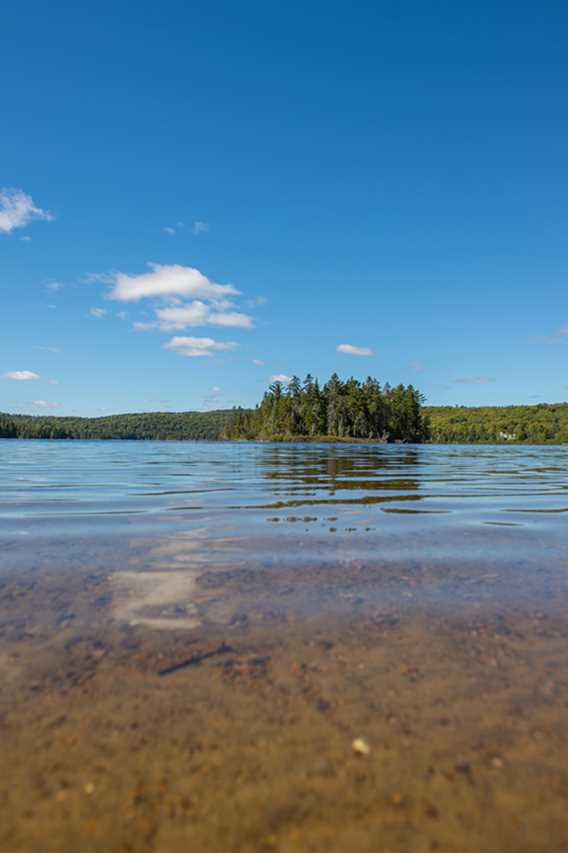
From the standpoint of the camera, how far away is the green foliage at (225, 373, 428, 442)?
478 feet

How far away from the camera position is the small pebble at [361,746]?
2019 mm

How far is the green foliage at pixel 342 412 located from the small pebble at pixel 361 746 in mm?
141288

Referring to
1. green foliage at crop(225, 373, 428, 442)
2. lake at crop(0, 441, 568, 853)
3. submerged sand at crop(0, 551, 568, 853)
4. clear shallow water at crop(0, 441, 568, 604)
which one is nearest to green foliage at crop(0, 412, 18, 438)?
green foliage at crop(225, 373, 428, 442)

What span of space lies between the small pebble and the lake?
1cm

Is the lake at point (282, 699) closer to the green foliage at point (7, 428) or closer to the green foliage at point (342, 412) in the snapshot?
the green foliage at point (342, 412)

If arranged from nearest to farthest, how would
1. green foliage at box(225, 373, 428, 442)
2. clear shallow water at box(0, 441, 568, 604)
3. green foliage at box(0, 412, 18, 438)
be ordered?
1. clear shallow water at box(0, 441, 568, 604)
2. green foliage at box(225, 373, 428, 442)
3. green foliage at box(0, 412, 18, 438)

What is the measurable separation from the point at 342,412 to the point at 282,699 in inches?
5664

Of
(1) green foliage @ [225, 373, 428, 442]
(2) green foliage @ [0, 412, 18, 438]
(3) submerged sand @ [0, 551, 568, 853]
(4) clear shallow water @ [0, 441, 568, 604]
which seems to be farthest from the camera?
(2) green foliage @ [0, 412, 18, 438]

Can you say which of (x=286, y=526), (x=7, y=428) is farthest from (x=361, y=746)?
(x=7, y=428)

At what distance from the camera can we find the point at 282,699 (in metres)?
2.41

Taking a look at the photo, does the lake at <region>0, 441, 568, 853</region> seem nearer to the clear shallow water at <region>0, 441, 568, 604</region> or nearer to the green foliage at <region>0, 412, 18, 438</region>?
the clear shallow water at <region>0, 441, 568, 604</region>

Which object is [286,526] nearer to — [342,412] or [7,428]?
[342,412]

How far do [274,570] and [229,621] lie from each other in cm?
137

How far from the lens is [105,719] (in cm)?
221
